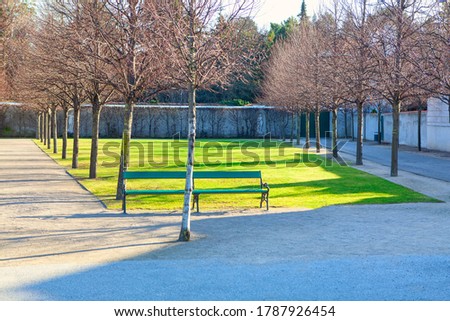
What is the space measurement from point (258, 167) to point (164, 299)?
68.4 ft

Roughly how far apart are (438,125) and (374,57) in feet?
71.1

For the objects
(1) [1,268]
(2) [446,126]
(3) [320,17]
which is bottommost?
(1) [1,268]

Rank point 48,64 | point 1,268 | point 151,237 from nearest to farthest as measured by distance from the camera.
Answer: point 1,268, point 151,237, point 48,64

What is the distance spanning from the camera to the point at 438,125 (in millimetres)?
42062

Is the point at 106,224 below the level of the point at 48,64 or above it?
below

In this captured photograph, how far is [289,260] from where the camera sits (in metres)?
9.72

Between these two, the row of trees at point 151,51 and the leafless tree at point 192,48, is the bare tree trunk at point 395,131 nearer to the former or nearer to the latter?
the row of trees at point 151,51

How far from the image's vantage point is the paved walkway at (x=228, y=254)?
7859 mm

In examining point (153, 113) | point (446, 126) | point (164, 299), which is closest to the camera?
point (164, 299)

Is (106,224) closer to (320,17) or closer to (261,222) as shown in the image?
(261,222)

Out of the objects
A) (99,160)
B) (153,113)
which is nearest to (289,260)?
(99,160)

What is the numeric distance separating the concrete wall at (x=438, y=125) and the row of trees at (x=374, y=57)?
8.72m

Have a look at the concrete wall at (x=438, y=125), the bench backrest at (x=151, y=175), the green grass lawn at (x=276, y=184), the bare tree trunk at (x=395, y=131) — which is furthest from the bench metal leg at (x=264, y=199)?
the concrete wall at (x=438, y=125)

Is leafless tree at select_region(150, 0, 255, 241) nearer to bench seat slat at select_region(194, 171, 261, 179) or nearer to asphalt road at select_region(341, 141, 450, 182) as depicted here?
bench seat slat at select_region(194, 171, 261, 179)
